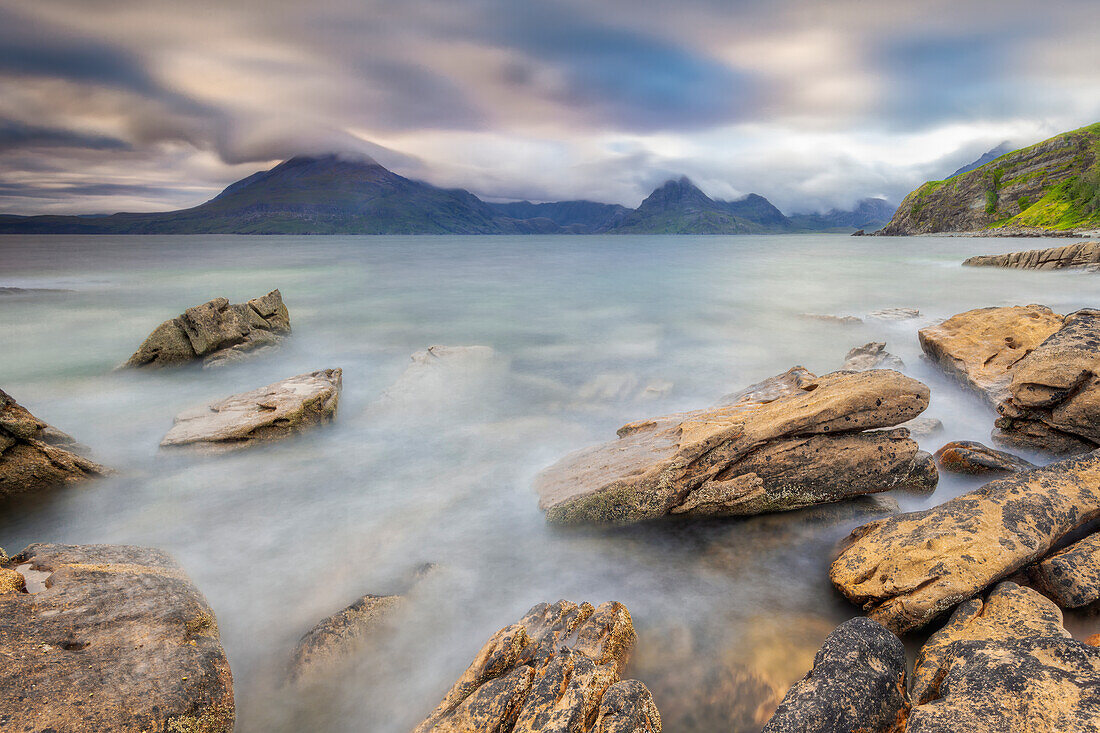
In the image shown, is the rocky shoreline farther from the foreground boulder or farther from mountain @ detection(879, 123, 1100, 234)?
mountain @ detection(879, 123, 1100, 234)

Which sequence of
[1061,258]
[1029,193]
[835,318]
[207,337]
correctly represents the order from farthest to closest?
[1029,193], [1061,258], [835,318], [207,337]

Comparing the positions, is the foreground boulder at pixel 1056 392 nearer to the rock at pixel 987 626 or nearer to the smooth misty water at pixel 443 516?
the smooth misty water at pixel 443 516

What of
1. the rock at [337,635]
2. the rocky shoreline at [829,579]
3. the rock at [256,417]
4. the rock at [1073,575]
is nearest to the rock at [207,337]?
the rock at [256,417]

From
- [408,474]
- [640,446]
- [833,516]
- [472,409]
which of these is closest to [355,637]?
[408,474]

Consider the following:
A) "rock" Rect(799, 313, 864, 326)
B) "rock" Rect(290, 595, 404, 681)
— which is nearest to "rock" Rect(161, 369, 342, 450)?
"rock" Rect(290, 595, 404, 681)

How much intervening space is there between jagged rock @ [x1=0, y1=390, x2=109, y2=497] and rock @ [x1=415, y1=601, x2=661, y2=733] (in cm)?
797

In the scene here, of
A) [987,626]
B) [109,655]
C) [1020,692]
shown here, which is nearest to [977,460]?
[987,626]

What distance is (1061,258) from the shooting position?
105 feet

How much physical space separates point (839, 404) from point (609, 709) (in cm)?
486

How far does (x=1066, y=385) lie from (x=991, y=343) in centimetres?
467

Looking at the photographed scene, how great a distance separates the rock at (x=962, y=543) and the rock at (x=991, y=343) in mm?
5056

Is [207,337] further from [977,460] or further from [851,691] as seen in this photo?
[977,460]

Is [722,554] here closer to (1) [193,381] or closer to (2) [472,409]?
(2) [472,409]

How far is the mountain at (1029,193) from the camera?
78562 mm
